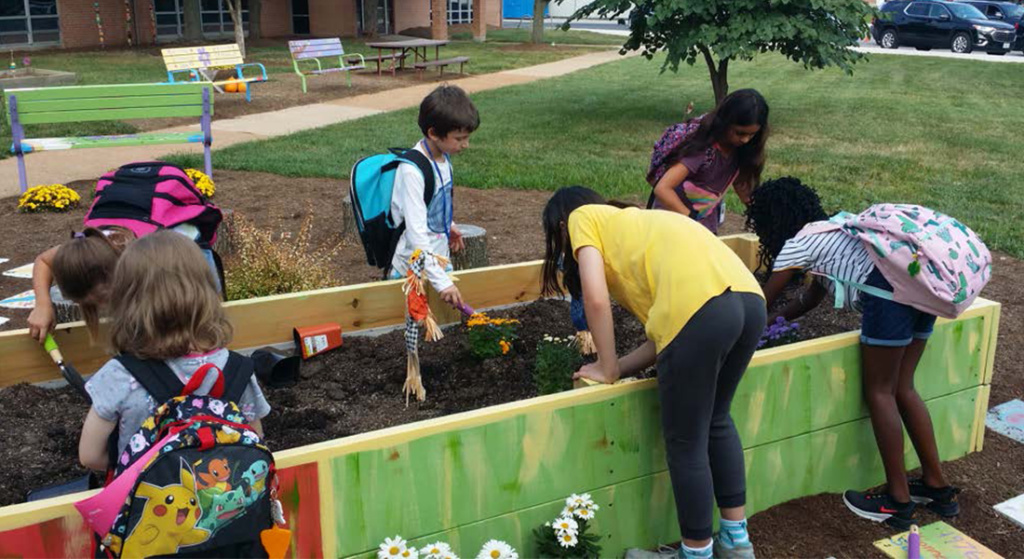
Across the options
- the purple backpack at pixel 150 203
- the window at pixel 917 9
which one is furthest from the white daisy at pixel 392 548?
the window at pixel 917 9

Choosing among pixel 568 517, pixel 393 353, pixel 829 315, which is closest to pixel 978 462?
pixel 829 315

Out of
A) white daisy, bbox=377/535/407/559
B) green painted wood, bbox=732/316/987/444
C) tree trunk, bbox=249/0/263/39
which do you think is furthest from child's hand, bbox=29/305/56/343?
tree trunk, bbox=249/0/263/39

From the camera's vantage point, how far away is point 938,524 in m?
3.41

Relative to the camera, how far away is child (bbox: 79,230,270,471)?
7.36 ft

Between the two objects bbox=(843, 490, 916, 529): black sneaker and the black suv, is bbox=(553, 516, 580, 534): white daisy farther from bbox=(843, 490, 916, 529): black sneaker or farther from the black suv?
the black suv

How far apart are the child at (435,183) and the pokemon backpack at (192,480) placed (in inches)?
51.7

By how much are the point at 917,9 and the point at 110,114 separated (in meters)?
26.1

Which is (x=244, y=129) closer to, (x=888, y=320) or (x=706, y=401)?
(x=888, y=320)

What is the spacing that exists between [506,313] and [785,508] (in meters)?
1.65

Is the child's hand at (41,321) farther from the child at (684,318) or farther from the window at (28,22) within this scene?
the window at (28,22)

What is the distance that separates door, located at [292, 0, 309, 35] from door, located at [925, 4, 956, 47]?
20.5 metres

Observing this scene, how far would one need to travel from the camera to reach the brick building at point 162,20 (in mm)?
24812

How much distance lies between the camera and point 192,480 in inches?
82.7

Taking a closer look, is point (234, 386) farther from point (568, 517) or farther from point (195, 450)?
point (568, 517)
